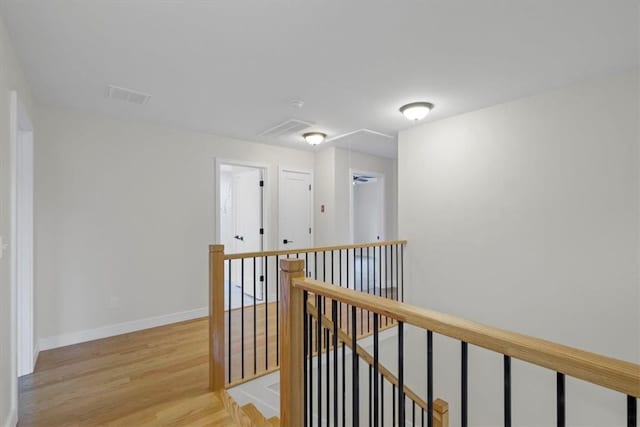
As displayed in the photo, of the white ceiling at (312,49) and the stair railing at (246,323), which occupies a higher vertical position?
the white ceiling at (312,49)

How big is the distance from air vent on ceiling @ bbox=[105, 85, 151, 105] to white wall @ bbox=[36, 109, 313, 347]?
27.0 inches

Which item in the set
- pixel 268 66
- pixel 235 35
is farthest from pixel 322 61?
pixel 235 35

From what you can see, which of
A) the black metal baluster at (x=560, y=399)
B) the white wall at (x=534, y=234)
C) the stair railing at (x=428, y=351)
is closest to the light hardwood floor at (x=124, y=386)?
the stair railing at (x=428, y=351)

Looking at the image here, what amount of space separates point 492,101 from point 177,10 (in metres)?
2.78

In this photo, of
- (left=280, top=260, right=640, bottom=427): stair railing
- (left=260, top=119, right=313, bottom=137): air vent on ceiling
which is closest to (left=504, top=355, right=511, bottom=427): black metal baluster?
(left=280, top=260, right=640, bottom=427): stair railing

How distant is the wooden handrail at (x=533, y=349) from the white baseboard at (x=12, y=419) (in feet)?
7.25

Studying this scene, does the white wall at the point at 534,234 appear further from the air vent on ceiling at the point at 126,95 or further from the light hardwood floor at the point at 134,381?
the air vent on ceiling at the point at 126,95

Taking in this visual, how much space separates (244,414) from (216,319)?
0.65 meters

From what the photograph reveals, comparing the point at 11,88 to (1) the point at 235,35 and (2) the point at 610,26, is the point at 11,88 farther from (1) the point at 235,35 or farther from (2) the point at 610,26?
(2) the point at 610,26

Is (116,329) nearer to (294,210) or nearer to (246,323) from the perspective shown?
(246,323)

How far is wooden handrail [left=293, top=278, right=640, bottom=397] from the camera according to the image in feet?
2.08

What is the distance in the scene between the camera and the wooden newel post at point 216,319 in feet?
7.29

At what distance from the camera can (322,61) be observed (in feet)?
7.30

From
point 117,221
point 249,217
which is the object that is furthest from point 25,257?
point 249,217
